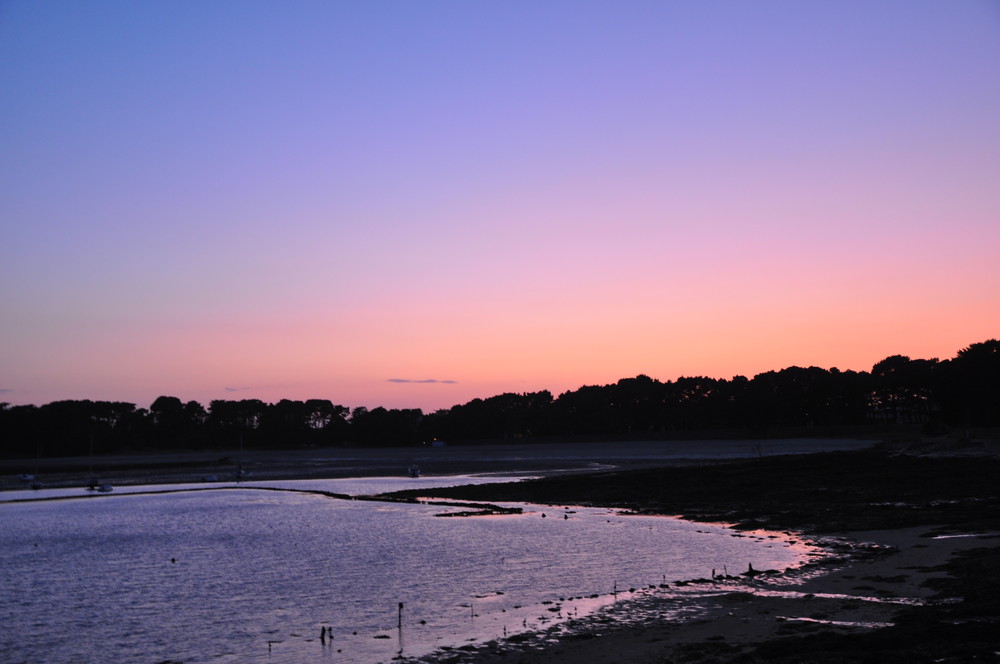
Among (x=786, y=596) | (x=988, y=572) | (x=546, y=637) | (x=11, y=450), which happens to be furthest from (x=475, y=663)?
(x=11, y=450)

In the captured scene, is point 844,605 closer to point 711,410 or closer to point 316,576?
point 316,576

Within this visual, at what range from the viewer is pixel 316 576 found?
84.6 ft

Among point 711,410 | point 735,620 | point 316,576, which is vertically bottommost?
point 316,576

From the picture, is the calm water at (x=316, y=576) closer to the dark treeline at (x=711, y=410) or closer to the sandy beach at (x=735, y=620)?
the sandy beach at (x=735, y=620)

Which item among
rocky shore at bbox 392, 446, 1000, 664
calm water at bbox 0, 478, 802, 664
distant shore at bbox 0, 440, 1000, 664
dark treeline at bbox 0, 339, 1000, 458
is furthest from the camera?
dark treeline at bbox 0, 339, 1000, 458

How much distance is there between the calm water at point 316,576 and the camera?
17.7 metres

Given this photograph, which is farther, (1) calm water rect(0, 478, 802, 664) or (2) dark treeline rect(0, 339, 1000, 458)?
(2) dark treeline rect(0, 339, 1000, 458)

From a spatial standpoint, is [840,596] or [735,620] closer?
[735,620]

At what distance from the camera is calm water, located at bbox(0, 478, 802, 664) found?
17.7 meters

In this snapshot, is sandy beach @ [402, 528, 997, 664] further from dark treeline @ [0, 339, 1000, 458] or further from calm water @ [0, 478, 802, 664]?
dark treeline @ [0, 339, 1000, 458]

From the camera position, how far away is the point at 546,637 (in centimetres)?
1664

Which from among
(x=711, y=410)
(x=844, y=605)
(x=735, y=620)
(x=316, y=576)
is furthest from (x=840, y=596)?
(x=711, y=410)

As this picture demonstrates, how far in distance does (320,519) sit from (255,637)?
25.5 metres

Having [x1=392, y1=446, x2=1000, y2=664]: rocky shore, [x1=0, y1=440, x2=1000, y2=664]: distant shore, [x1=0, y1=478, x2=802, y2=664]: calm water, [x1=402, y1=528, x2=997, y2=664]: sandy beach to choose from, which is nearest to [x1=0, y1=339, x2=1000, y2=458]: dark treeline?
[x1=0, y1=440, x2=1000, y2=664]: distant shore
